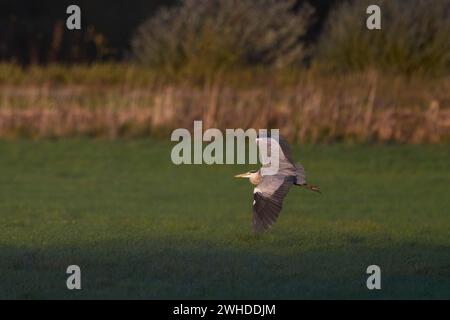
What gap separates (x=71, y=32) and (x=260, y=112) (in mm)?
12196

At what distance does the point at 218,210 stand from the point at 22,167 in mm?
5208

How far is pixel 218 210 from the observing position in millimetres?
14117

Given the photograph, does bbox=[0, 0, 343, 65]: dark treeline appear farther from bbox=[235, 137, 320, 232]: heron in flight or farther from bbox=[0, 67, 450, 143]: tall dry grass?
bbox=[235, 137, 320, 232]: heron in flight

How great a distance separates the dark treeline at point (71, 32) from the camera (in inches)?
1208

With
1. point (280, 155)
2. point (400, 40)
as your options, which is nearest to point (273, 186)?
point (280, 155)

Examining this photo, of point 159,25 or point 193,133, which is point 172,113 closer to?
point 193,133

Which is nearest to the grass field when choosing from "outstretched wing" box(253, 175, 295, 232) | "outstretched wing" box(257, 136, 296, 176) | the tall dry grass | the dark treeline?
"outstretched wing" box(253, 175, 295, 232)

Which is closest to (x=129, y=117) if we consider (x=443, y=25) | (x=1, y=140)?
(x=1, y=140)

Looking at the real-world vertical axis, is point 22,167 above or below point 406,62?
below

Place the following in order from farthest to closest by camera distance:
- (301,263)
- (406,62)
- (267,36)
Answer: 1. (267,36)
2. (406,62)
3. (301,263)

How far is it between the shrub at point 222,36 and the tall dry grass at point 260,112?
11.9ft

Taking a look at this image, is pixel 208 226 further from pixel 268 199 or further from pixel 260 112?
pixel 260 112

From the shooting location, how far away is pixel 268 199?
930 centimetres

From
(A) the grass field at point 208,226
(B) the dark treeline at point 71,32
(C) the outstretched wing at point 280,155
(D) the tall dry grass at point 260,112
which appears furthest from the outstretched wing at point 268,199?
(B) the dark treeline at point 71,32
